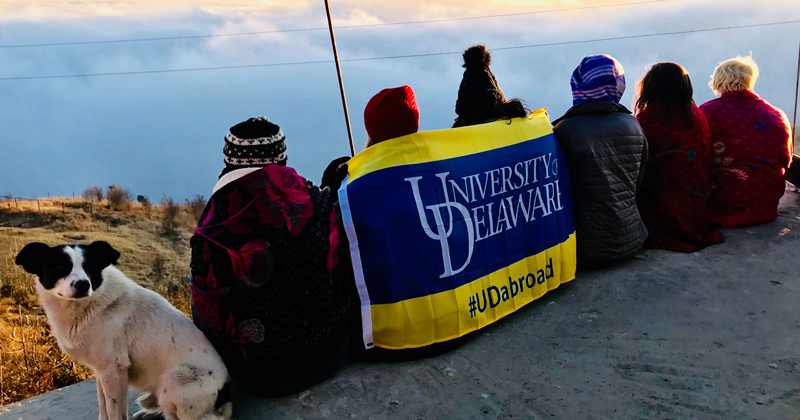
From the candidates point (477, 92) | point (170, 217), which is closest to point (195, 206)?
point (170, 217)

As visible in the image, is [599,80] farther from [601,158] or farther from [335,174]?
[335,174]

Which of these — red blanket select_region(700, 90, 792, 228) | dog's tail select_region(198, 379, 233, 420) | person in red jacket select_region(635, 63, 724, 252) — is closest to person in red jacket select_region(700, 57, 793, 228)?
red blanket select_region(700, 90, 792, 228)

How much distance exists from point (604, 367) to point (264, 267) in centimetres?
176

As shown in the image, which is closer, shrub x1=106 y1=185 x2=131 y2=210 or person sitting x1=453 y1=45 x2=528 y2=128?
person sitting x1=453 y1=45 x2=528 y2=128

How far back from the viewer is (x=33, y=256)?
2.21 m

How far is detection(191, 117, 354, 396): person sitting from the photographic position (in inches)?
97.6

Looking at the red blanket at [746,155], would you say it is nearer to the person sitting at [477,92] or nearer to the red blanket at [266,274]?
the person sitting at [477,92]

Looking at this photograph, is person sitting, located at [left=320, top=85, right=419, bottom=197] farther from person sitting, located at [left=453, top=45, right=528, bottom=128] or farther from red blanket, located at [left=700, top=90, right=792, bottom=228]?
red blanket, located at [left=700, top=90, right=792, bottom=228]

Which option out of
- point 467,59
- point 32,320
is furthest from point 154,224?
point 467,59

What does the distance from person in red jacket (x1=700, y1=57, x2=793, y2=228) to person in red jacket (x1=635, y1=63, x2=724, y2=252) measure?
0.24 meters

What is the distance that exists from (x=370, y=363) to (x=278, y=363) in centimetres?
55

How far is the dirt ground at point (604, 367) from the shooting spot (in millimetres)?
2554

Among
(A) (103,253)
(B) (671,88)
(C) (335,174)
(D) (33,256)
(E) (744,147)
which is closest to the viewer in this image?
(D) (33,256)

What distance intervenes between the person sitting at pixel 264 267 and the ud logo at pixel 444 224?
1.64 ft
